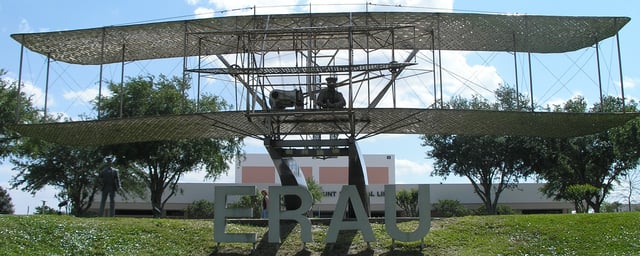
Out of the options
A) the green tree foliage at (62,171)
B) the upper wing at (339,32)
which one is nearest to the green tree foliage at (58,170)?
the green tree foliage at (62,171)

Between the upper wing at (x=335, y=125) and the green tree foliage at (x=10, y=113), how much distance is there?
11493 millimetres

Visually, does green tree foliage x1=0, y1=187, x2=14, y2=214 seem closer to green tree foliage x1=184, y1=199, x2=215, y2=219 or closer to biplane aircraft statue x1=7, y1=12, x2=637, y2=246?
green tree foliage x1=184, y1=199, x2=215, y2=219

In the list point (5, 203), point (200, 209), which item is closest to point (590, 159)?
point (200, 209)

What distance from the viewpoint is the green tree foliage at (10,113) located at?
36312mm

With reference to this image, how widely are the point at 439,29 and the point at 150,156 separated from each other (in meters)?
21.9

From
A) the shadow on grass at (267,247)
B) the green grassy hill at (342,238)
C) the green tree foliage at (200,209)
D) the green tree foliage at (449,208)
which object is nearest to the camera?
the green grassy hill at (342,238)

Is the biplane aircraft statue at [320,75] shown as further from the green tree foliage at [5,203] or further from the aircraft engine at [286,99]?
the green tree foliage at [5,203]

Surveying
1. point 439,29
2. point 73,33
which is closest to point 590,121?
point 439,29

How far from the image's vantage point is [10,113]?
36.6 metres

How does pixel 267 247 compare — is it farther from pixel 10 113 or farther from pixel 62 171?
Answer: pixel 62 171

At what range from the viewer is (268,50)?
1038 inches

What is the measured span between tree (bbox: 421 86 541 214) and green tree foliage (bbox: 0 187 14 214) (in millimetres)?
49301

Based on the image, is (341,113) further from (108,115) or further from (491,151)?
(491,151)

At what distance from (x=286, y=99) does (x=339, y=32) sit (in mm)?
3043
